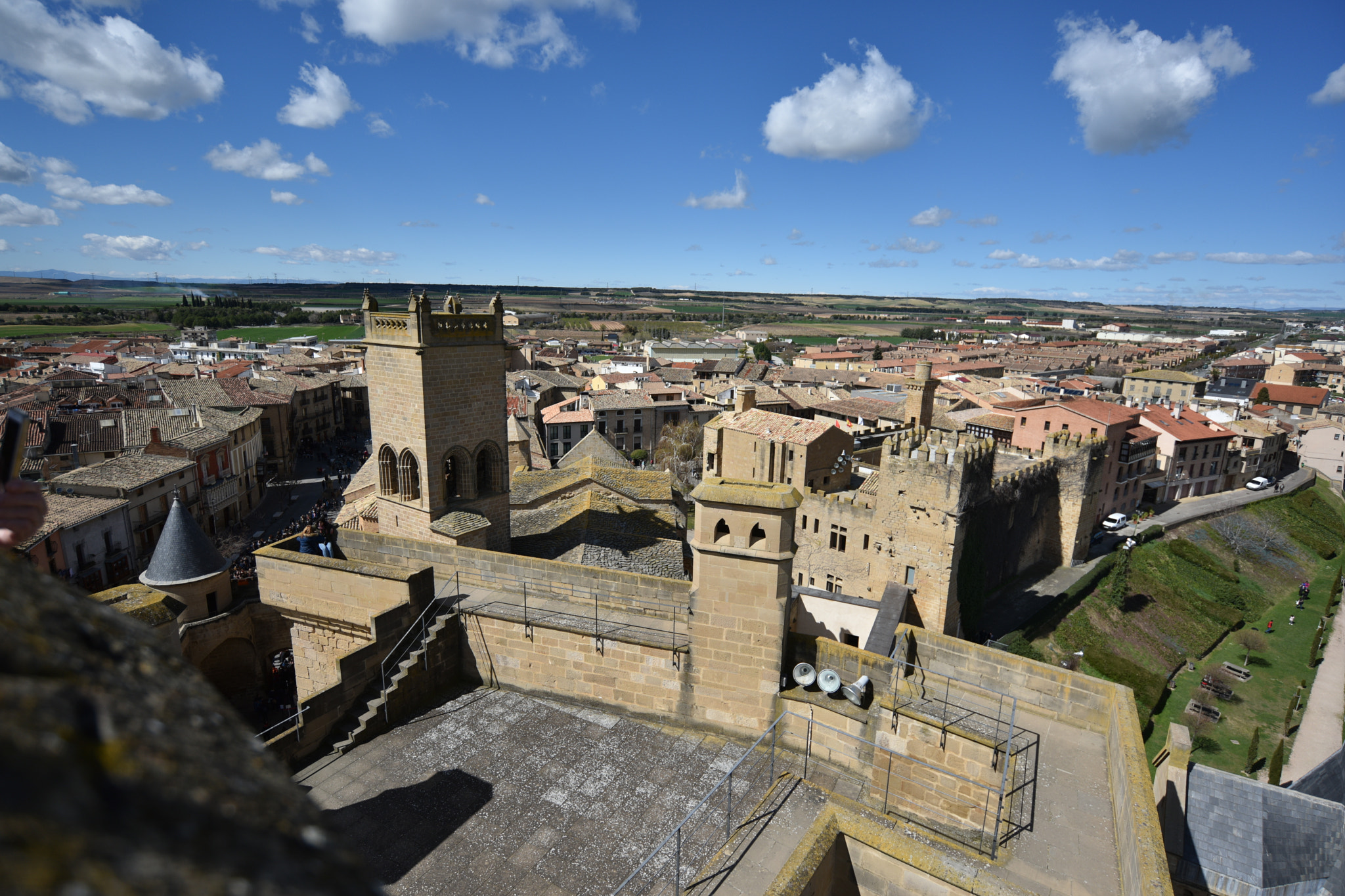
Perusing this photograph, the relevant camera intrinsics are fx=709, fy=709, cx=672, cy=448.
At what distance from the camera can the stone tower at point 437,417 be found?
50.6 feet

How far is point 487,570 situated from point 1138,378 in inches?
4442

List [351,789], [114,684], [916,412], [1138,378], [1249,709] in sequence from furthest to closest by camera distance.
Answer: [1138,378] < [916,412] < [1249,709] < [351,789] < [114,684]

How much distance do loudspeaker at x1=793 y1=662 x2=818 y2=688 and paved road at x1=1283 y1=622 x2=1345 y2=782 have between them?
93.0 feet

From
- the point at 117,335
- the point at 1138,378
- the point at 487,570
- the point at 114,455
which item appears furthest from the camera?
the point at 117,335

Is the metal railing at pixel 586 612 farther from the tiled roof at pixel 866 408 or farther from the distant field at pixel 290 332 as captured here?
the distant field at pixel 290 332

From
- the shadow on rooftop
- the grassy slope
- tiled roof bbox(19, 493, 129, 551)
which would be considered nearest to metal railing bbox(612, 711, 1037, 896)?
the shadow on rooftop

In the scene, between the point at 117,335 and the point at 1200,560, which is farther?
the point at 117,335

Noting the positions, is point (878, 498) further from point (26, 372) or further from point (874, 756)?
point (26, 372)

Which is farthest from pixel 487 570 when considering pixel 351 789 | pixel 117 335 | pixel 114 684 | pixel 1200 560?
pixel 117 335

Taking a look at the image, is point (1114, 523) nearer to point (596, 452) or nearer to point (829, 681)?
point (596, 452)

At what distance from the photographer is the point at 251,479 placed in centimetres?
5047

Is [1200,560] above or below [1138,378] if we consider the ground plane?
below

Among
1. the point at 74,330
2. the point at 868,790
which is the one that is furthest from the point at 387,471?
the point at 74,330

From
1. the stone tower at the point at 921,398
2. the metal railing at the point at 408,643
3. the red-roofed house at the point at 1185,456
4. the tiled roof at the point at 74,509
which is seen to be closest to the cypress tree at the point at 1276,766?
the stone tower at the point at 921,398
